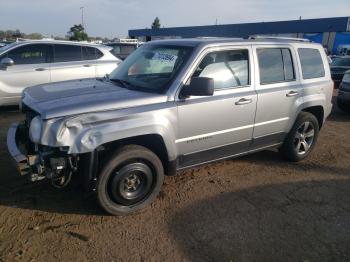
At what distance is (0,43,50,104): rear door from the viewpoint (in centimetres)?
745

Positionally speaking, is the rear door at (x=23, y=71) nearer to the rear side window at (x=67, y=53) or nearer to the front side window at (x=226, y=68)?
the rear side window at (x=67, y=53)

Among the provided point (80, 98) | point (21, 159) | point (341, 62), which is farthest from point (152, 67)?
point (341, 62)

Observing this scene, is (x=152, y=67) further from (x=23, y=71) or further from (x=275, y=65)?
(x=23, y=71)

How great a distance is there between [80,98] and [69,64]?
4.84m

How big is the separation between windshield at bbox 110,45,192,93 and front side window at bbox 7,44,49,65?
Result: 3.84m

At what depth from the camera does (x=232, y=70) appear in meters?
4.35

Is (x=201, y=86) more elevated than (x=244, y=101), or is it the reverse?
(x=201, y=86)

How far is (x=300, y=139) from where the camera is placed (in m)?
5.54

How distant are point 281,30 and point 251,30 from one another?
4.80m

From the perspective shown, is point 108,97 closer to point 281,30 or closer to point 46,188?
point 46,188

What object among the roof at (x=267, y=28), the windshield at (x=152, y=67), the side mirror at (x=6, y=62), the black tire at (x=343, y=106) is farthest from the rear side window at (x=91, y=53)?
the roof at (x=267, y=28)

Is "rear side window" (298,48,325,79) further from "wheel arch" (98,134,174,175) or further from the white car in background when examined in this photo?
the white car in background

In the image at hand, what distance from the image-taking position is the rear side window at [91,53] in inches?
332

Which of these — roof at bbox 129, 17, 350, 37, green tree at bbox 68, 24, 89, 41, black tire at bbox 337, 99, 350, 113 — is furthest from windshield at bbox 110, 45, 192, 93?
roof at bbox 129, 17, 350, 37
